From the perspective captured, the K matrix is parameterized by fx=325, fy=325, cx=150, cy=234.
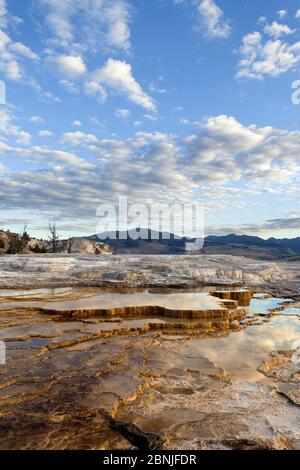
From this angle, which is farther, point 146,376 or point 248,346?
point 248,346

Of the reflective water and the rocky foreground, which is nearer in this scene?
the rocky foreground

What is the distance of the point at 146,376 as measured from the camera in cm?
618

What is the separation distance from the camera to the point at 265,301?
15.1 metres

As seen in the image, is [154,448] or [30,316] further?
[30,316]

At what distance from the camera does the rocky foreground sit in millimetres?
4219

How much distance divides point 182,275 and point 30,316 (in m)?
11.2

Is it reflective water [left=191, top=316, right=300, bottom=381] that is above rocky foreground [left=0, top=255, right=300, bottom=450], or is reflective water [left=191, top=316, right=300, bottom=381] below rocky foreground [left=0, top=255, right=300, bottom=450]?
below

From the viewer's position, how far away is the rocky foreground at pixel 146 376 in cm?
422

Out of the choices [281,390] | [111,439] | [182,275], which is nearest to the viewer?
[111,439]

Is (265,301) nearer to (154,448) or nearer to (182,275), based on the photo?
(182,275)

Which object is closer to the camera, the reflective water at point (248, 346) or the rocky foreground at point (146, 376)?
the rocky foreground at point (146, 376)

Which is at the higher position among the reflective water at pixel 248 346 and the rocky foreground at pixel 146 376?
the rocky foreground at pixel 146 376

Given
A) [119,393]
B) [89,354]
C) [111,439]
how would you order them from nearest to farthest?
[111,439]
[119,393]
[89,354]
